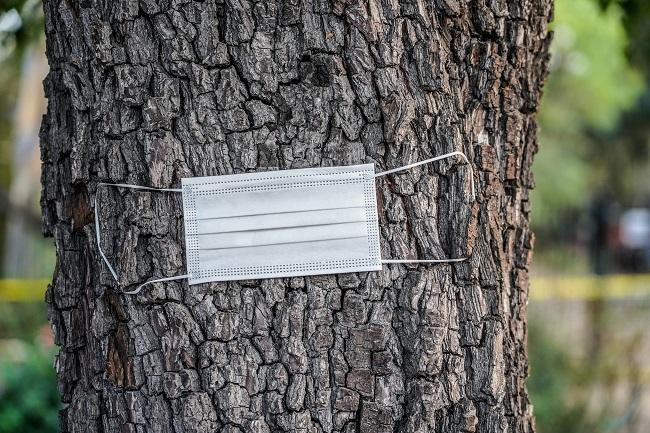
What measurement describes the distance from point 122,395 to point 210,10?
93 centimetres

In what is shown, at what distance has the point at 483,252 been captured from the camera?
2.06m

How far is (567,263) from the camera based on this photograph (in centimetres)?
1056

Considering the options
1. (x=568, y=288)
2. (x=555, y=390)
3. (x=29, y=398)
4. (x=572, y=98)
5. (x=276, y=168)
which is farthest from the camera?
(x=572, y=98)

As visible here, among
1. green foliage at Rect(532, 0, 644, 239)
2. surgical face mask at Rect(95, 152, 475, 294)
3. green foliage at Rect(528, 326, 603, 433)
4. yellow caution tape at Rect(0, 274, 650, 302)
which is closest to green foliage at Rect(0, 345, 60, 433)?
yellow caution tape at Rect(0, 274, 650, 302)

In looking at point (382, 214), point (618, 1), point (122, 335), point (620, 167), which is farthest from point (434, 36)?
point (620, 167)

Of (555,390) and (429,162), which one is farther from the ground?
(429,162)

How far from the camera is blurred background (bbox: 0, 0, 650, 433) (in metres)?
5.39

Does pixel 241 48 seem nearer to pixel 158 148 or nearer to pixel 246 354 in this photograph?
pixel 158 148

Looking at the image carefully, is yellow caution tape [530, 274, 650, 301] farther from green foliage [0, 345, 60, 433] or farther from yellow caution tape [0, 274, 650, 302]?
green foliage [0, 345, 60, 433]

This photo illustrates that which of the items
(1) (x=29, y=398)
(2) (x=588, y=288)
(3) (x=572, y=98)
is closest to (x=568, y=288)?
(2) (x=588, y=288)

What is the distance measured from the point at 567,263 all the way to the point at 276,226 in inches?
361

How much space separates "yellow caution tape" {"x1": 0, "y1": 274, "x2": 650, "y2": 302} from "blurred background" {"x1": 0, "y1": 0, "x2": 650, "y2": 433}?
0.7 inches

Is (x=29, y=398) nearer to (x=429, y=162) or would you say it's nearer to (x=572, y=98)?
(x=429, y=162)

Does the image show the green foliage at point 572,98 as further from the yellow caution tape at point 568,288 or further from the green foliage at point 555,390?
the green foliage at point 555,390
